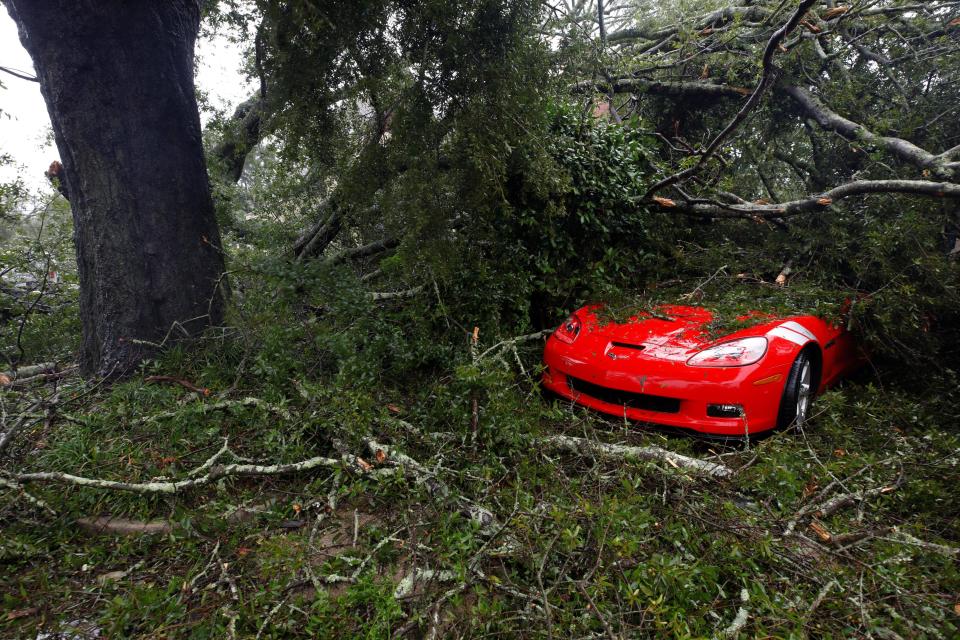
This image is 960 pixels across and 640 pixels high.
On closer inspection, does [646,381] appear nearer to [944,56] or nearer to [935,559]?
[935,559]

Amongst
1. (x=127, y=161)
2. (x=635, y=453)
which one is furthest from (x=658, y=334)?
(x=127, y=161)

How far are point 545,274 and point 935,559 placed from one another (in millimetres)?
3171

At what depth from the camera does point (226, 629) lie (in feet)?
5.84

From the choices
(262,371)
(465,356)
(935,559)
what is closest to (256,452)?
(262,371)

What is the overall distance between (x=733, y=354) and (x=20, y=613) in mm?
3626

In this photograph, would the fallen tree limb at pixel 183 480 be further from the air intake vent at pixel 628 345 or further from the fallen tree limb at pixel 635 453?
the air intake vent at pixel 628 345

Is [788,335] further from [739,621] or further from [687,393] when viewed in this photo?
[739,621]

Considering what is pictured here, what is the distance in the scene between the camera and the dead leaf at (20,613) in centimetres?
183

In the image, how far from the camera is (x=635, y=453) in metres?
2.81

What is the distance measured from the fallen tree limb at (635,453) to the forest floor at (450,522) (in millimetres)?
17

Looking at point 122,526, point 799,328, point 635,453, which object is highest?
point 799,328

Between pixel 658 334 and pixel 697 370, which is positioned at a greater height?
pixel 658 334

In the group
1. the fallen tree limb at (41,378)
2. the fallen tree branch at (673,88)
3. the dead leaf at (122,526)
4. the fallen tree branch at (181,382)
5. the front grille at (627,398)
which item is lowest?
the front grille at (627,398)

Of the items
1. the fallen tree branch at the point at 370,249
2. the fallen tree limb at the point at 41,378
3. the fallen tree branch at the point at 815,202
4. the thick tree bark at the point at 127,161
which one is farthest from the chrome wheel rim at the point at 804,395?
the fallen tree limb at the point at 41,378
